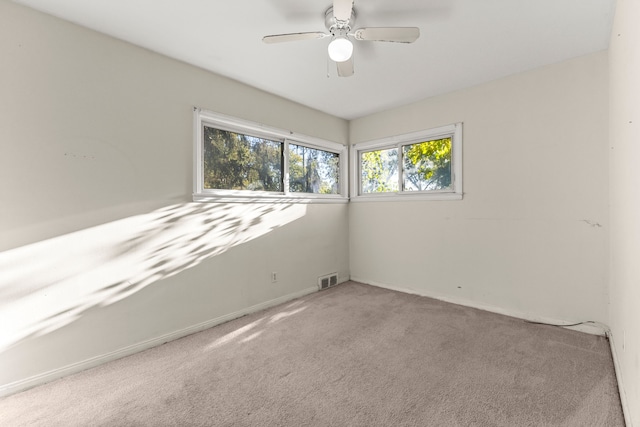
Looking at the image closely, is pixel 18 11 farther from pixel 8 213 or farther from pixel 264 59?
pixel 264 59

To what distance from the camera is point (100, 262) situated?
2.06m

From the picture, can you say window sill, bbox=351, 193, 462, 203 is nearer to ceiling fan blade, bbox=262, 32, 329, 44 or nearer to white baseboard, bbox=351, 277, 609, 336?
white baseboard, bbox=351, 277, 609, 336

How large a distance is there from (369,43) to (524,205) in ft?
6.97

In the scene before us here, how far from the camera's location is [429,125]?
3.38 meters

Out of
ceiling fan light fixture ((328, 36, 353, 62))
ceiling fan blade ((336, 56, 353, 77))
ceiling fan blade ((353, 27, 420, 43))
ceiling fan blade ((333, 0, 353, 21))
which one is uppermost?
ceiling fan blade ((333, 0, 353, 21))

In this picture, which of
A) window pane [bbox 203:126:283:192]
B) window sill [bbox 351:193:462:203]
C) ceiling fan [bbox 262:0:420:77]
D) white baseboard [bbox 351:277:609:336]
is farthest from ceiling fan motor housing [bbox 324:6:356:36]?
white baseboard [bbox 351:277:609:336]

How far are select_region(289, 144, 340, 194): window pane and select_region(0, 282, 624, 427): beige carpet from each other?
5.83 feet

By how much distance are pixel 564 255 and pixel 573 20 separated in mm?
1891

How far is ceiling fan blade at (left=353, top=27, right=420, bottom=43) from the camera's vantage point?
170cm

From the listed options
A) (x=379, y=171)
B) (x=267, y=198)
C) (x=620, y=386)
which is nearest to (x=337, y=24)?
(x=267, y=198)

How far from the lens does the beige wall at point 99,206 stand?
176 cm

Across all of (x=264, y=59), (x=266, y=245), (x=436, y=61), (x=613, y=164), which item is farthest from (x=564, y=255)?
(x=264, y=59)

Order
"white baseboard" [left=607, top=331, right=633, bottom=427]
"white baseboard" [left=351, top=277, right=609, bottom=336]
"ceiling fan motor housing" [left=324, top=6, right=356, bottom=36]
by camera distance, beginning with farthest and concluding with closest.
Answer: "white baseboard" [left=351, top=277, right=609, bottom=336] < "ceiling fan motor housing" [left=324, top=6, right=356, bottom=36] < "white baseboard" [left=607, top=331, right=633, bottom=427]

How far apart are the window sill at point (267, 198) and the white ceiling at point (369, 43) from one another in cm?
119
